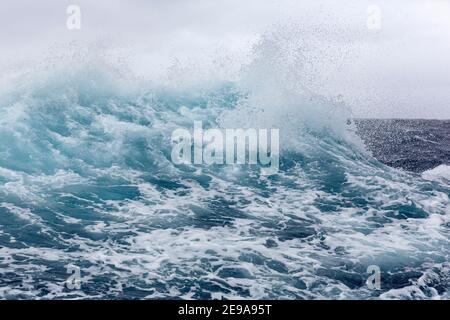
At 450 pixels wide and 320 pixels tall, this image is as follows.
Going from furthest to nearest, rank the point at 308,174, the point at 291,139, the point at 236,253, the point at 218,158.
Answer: the point at 291,139 → the point at 218,158 → the point at 308,174 → the point at 236,253

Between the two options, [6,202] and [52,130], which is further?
[52,130]

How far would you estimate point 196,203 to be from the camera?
14.1m

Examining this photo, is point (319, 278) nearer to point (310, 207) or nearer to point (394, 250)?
point (394, 250)

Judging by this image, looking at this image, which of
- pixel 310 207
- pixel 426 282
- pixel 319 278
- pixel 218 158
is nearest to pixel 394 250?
pixel 426 282

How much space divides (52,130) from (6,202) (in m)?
6.13

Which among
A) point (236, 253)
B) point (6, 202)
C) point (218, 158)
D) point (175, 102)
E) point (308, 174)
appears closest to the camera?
point (236, 253)

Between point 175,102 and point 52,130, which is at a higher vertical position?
point 175,102

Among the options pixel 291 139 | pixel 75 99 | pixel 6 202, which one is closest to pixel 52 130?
pixel 75 99

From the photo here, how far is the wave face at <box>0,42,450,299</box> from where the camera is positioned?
9164 mm

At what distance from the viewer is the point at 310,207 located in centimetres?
1401

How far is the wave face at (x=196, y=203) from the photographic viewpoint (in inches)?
361

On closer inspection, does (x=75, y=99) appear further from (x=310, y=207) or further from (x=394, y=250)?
(x=394, y=250)
